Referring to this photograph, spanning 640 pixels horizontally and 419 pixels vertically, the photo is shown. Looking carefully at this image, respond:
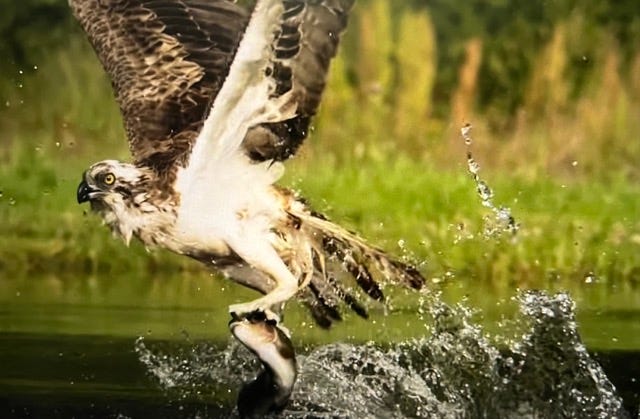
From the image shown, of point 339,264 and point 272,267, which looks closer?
point 272,267

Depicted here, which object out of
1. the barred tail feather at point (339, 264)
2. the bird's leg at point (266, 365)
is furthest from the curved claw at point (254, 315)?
the barred tail feather at point (339, 264)

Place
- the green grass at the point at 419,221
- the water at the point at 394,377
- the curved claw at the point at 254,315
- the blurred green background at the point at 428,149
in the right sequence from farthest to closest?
the blurred green background at the point at 428,149
the green grass at the point at 419,221
the water at the point at 394,377
the curved claw at the point at 254,315

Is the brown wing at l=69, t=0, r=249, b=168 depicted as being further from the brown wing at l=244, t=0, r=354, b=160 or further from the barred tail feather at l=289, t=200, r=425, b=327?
the barred tail feather at l=289, t=200, r=425, b=327

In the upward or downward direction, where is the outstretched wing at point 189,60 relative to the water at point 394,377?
upward

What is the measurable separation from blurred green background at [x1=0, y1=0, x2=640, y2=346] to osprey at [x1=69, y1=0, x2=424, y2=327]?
133mm

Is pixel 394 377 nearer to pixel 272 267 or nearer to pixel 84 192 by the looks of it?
pixel 272 267

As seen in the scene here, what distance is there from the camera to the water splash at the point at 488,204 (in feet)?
23.6

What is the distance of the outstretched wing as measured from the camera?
646 cm

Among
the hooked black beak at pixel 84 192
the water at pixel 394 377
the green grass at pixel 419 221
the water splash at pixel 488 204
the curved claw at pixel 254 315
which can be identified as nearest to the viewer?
the curved claw at pixel 254 315

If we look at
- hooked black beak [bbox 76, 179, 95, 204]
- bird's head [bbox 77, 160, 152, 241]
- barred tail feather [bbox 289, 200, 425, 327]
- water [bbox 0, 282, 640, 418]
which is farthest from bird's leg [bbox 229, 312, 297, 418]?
hooked black beak [bbox 76, 179, 95, 204]

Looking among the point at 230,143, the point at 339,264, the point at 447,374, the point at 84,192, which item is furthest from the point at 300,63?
the point at 447,374

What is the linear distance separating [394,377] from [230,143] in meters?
0.87

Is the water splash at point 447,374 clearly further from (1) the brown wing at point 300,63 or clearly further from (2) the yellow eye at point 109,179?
(2) the yellow eye at point 109,179

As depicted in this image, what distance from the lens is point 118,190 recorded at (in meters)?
6.34
